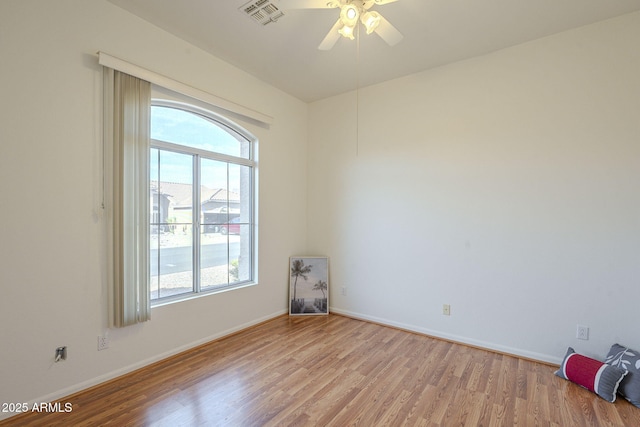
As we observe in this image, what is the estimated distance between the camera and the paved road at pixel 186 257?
110 inches

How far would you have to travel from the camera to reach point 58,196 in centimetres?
211

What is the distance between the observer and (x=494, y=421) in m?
1.92

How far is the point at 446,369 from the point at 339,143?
296 centimetres

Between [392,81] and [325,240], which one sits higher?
[392,81]

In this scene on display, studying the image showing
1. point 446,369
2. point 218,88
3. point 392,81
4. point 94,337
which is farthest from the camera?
point 392,81

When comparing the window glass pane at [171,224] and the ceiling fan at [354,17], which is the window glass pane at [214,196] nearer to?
the window glass pane at [171,224]

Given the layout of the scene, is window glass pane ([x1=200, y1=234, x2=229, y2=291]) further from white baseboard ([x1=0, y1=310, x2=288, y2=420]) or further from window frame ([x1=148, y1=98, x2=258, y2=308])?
white baseboard ([x1=0, y1=310, x2=288, y2=420])

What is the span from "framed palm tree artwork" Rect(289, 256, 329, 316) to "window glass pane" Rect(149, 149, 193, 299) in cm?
145

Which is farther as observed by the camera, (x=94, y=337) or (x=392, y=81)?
(x=392, y=81)

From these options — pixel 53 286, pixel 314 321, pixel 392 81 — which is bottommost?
pixel 314 321

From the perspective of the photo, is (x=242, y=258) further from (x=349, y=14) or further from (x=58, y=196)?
(x=349, y=14)

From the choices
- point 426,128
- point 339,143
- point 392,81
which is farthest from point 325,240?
point 392,81

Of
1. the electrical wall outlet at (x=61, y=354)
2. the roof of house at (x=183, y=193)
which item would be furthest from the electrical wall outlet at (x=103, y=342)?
the roof of house at (x=183, y=193)

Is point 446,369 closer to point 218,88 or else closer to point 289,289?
point 289,289
